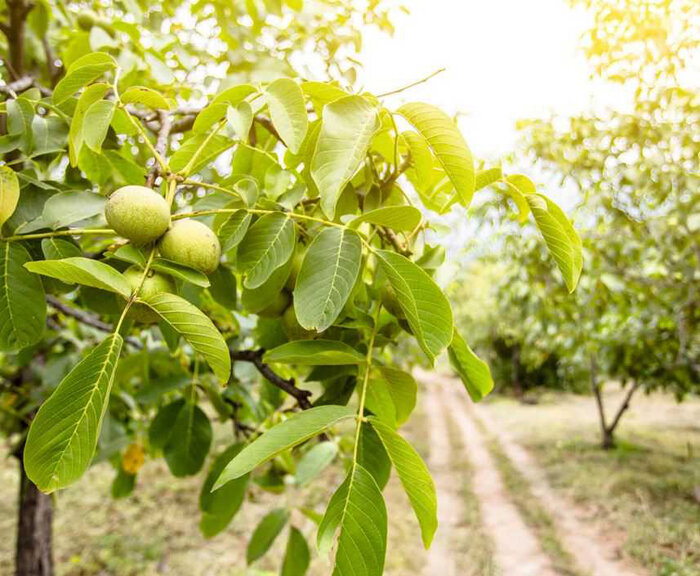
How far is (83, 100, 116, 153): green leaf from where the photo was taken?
73 centimetres

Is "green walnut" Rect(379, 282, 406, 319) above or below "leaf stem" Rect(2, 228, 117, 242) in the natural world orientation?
below

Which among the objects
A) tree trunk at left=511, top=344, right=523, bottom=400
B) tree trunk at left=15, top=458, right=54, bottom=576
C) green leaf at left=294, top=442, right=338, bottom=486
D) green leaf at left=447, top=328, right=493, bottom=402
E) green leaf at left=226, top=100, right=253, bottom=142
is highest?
green leaf at left=226, top=100, right=253, bottom=142

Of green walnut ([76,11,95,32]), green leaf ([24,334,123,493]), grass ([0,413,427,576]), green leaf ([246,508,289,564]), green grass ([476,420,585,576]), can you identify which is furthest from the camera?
green grass ([476,420,585,576])

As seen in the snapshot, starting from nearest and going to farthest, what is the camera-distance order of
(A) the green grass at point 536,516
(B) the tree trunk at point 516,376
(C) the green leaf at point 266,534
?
(C) the green leaf at point 266,534 < (A) the green grass at point 536,516 < (B) the tree trunk at point 516,376

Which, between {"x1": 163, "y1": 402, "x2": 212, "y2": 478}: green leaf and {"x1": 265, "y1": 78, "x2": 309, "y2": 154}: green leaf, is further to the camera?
{"x1": 163, "y1": 402, "x2": 212, "y2": 478}: green leaf

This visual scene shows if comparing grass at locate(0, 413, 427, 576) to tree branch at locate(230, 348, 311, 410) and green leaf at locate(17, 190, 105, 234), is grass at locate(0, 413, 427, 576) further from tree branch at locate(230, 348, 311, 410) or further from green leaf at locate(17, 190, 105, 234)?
green leaf at locate(17, 190, 105, 234)

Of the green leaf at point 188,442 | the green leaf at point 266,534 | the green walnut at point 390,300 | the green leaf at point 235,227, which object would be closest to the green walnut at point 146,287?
the green leaf at point 235,227

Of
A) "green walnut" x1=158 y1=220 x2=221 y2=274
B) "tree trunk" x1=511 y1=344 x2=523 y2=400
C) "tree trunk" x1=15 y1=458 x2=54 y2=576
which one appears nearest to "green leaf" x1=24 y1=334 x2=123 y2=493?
"green walnut" x1=158 y1=220 x2=221 y2=274

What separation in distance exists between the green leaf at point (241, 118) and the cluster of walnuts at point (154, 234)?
0.46 ft

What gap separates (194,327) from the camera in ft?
2.03

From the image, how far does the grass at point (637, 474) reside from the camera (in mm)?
4773

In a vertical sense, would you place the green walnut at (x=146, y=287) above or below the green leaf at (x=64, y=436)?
above

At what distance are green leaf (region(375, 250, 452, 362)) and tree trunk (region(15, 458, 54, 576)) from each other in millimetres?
2788

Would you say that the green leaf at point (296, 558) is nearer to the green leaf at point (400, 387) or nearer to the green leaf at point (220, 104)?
the green leaf at point (400, 387)
